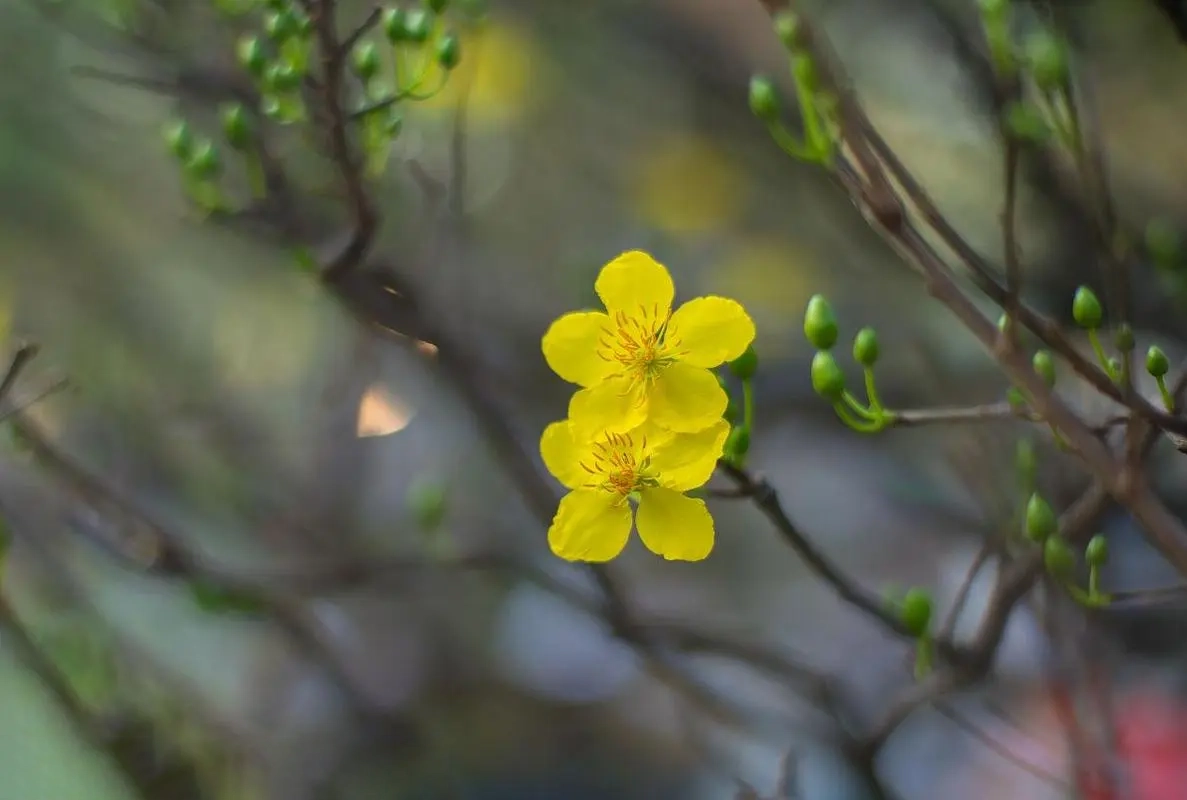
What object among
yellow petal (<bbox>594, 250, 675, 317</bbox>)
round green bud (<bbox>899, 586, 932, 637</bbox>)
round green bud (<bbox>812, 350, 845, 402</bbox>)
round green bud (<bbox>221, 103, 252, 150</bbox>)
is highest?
round green bud (<bbox>221, 103, 252, 150</bbox>)

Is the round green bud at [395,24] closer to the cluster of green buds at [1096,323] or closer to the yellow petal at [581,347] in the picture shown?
the yellow petal at [581,347]

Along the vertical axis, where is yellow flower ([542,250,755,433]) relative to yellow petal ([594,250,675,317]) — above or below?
below

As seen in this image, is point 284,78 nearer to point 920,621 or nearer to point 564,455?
point 564,455

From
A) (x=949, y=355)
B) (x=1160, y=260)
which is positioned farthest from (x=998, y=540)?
(x=949, y=355)

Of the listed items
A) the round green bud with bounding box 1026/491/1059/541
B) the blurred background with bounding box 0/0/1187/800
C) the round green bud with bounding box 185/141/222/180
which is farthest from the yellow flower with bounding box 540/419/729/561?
the blurred background with bounding box 0/0/1187/800

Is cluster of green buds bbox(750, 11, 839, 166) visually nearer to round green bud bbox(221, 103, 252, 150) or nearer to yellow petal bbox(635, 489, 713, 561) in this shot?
yellow petal bbox(635, 489, 713, 561)

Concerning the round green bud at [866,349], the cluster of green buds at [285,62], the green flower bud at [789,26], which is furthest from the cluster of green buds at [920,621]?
the cluster of green buds at [285,62]
